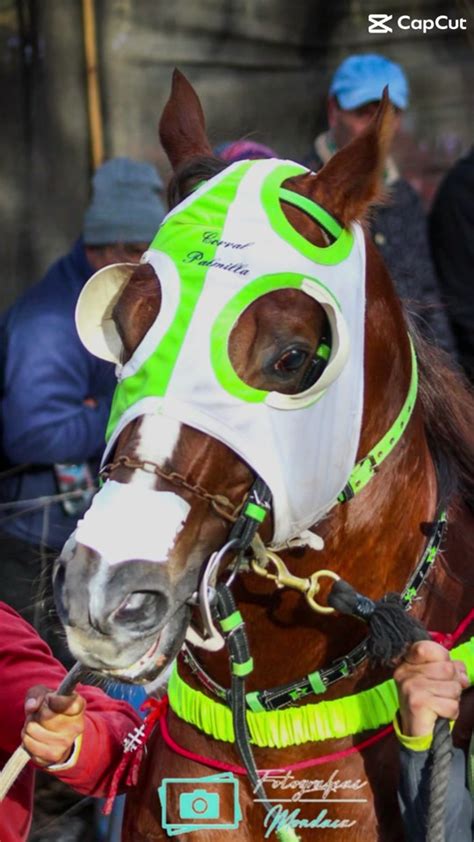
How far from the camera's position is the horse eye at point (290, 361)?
2.11m

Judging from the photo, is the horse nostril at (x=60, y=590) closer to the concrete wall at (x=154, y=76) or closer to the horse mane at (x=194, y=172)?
the horse mane at (x=194, y=172)

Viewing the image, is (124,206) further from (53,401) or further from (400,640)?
(400,640)

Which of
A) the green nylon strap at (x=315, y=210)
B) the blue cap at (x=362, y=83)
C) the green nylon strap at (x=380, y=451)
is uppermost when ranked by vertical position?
the green nylon strap at (x=315, y=210)

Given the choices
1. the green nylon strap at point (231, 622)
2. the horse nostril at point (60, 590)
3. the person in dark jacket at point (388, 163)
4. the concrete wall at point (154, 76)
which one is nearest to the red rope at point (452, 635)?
the green nylon strap at point (231, 622)

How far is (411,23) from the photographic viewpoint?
6.29 metres

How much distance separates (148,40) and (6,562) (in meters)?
3.05

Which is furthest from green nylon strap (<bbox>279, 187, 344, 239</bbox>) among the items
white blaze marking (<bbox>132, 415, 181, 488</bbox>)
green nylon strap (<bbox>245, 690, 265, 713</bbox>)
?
green nylon strap (<bbox>245, 690, 265, 713</bbox>)

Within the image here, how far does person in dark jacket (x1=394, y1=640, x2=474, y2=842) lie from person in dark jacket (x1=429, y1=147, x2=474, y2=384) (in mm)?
2762

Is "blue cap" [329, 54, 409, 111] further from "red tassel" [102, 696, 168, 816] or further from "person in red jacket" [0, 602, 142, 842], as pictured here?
"red tassel" [102, 696, 168, 816]

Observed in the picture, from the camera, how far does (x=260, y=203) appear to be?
2.22 meters

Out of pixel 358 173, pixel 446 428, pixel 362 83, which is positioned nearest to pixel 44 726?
pixel 446 428

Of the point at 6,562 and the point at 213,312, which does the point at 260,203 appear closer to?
the point at 213,312

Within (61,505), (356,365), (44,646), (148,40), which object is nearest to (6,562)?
(61,505)

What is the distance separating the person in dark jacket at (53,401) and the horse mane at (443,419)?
1.67 meters
